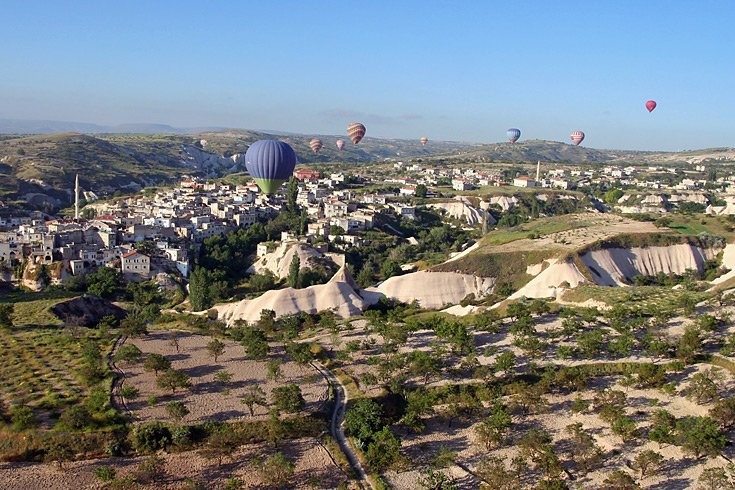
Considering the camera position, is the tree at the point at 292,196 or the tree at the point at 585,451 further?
the tree at the point at 292,196

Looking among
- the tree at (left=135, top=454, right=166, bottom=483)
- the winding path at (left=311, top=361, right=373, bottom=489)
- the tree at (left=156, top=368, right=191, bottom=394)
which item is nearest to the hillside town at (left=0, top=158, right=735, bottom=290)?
the tree at (left=156, top=368, right=191, bottom=394)

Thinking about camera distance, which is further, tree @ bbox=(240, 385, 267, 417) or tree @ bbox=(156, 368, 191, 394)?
tree @ bbox=(156, 368, 191, 394)

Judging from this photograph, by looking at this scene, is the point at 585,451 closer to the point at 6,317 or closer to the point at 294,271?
the point at 6,317

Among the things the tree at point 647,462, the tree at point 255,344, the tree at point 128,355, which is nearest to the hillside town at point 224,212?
the tree at point 255,344

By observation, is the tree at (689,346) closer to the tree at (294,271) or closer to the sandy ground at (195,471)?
the sandy ground at (195,471)

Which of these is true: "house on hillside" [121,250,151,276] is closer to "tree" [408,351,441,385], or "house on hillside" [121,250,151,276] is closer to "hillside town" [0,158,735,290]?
"hillside town" [0,158,735,290]

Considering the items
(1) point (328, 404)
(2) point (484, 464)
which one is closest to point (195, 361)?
(1) point (328, 404)

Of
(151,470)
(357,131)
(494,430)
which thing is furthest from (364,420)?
(357,131)
